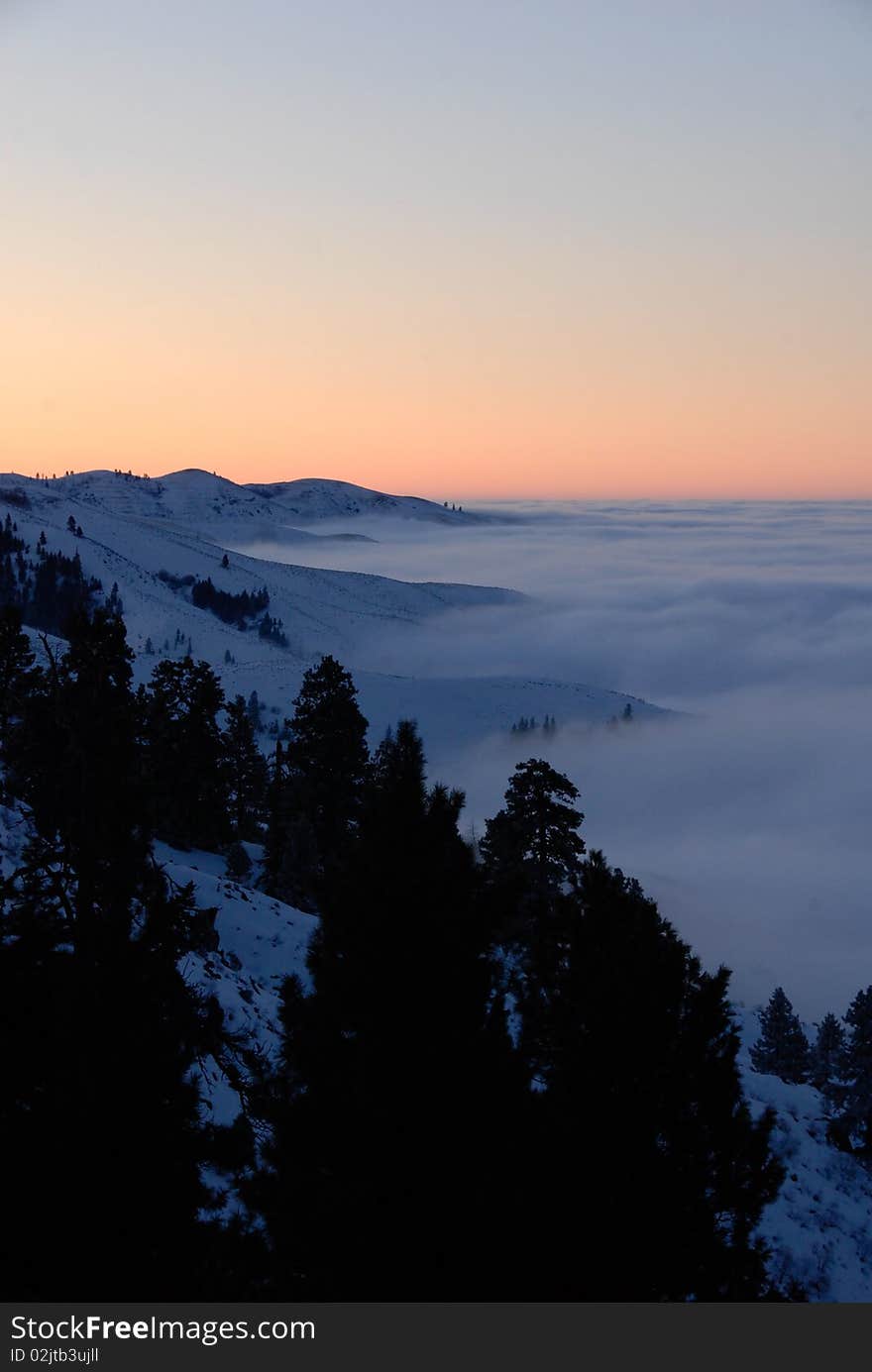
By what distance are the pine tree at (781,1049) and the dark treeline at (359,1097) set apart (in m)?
32.7

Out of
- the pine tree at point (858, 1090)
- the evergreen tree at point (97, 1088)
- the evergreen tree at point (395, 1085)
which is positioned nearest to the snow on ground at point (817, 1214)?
the pine tree at point (858, 1090)

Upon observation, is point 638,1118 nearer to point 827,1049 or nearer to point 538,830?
point 538,830

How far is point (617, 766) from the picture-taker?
186125 millimetres

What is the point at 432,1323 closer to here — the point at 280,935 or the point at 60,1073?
the point at 60,1073

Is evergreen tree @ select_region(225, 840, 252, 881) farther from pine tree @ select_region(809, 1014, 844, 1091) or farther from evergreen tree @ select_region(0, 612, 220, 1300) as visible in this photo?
evergreen tree @ select_region(0, 612, 220, 1300)

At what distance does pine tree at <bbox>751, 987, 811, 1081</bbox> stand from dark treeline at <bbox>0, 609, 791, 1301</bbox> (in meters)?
32.7

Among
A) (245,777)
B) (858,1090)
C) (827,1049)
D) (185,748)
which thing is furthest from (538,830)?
(245,777)

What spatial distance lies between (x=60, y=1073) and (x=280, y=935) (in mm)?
19829

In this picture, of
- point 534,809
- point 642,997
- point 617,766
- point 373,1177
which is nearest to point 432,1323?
point 373,1177

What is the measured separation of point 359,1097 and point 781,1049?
132 feet

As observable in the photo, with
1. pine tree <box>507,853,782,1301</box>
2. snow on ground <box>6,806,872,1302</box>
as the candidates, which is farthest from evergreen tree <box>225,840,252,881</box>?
pine tree <box>507,853,782,1301</box>

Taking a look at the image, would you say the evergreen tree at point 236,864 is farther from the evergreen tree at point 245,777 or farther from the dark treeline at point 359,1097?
the dark treeline at point 359,1097

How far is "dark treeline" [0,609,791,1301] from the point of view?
7.68 m

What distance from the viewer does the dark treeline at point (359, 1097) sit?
7.68m
